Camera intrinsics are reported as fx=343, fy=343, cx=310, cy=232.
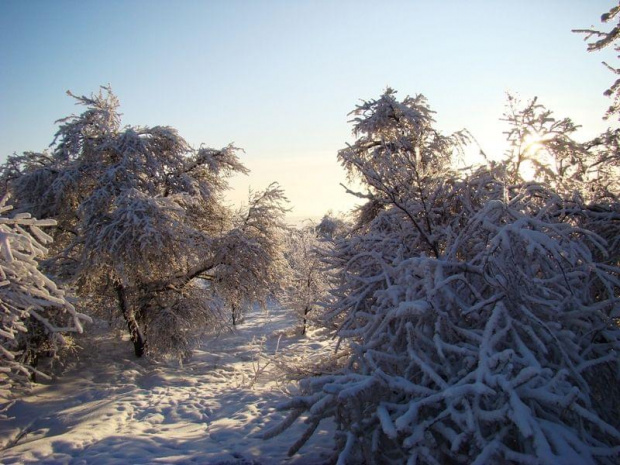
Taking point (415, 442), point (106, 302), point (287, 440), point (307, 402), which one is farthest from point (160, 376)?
point (415, 442)

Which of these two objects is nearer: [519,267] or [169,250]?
[519,267]

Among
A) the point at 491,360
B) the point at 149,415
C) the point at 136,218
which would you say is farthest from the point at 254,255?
the point at 491,360

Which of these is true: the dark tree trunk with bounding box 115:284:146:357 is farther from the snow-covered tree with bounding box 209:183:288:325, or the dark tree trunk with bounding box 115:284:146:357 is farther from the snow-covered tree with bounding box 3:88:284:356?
the snow-covered tree with bounding box 209:183:288:325

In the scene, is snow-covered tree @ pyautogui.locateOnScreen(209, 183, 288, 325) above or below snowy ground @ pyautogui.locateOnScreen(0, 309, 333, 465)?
above

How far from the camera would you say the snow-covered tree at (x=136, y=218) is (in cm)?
885

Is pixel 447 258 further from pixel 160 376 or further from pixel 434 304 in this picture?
pixel 160 376

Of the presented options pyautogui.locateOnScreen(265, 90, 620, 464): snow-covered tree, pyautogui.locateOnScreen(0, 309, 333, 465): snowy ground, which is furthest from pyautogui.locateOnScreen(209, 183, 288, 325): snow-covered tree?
pyautogui.locateOnScreen(265, 90, 620, 464): snow-covered tree

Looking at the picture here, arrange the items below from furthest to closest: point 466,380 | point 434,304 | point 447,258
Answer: point 447,258 → point 434,304 → point 466,380

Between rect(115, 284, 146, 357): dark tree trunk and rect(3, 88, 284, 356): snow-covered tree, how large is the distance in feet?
0.10

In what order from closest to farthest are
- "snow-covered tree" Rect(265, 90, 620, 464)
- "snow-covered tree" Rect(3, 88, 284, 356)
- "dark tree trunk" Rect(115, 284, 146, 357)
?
"snow-covered tree" Rect(265, 90, 620, 464)
"snow-covered tree" Rect(3, 88, 284, 356)
"dark tree trunk" Rect(115, 284, 146, 357)

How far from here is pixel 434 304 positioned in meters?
2.91

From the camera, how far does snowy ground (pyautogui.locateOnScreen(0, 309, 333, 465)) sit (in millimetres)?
4492

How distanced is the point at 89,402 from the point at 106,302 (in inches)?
160

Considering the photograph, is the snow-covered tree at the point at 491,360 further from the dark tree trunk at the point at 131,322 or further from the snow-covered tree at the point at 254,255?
the dark tree trunk at the point at 131,322
